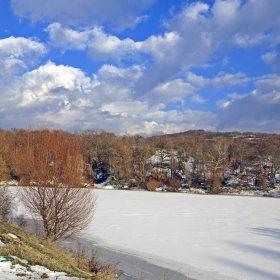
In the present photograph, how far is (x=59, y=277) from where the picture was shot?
695 centimetres

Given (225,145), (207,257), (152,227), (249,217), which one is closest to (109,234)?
(152,227)

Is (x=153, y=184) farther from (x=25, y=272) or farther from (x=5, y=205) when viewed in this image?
(x=25, y=272)

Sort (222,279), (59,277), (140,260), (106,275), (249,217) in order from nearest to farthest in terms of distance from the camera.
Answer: (59,277), (106,275), (222,279), (140,260), (249,217)

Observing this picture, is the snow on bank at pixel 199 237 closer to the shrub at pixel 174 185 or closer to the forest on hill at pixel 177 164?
the shrub at pixel 174 185

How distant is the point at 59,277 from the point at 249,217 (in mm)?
21499

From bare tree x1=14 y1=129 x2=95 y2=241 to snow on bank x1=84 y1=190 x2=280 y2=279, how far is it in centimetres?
404

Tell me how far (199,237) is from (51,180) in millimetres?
9867

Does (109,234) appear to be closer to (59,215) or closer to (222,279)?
(59,215)

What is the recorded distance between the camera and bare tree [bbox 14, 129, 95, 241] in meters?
13.6

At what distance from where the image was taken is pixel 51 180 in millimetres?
13656

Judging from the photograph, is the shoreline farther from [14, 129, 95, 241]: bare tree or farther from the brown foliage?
the brown foliage

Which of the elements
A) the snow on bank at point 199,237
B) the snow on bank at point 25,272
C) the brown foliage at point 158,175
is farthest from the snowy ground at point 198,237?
the brown foliage at point 158,175

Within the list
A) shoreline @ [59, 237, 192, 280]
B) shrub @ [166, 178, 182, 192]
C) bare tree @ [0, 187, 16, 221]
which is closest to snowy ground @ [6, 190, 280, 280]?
shoreline @ [59, 237, 192, 280]

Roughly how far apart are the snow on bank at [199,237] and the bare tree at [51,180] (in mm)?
4037
